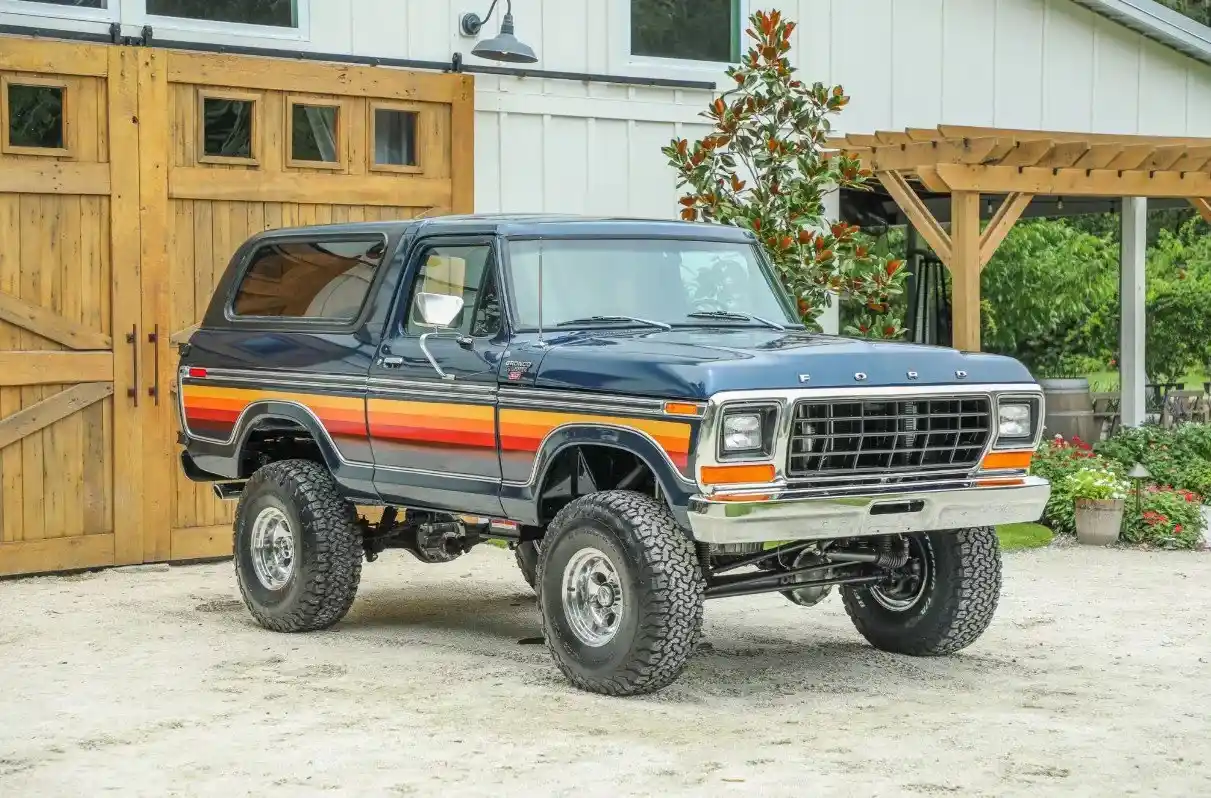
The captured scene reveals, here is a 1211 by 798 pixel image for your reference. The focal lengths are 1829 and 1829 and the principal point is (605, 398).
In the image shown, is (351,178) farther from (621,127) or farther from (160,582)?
(160,582)

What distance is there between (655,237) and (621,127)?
14.7ft

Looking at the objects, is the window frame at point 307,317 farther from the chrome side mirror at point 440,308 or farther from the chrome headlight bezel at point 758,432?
the chrome headlight bezel at point 758,432

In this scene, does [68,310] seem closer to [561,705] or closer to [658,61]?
[658,61]

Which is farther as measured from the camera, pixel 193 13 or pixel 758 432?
pixel 193 13

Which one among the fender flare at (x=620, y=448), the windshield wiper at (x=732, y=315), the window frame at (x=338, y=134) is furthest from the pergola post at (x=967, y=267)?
the fender flare at (x=620, y=448)

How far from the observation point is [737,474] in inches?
270

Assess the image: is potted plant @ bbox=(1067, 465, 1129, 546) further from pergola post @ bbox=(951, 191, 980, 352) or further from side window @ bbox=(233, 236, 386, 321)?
side window @ bbox=(233, 236, 386, 321)

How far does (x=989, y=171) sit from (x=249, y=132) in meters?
5.13

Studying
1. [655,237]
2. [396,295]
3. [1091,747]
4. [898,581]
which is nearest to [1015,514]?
[898,581]

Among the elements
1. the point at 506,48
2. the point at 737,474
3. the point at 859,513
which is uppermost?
the point at 506,48

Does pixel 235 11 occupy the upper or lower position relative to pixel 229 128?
upper

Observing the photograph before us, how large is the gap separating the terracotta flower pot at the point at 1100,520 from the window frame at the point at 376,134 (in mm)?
4926

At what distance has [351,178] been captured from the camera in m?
11.7

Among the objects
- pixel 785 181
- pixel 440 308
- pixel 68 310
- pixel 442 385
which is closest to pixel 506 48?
pixel 785 181
